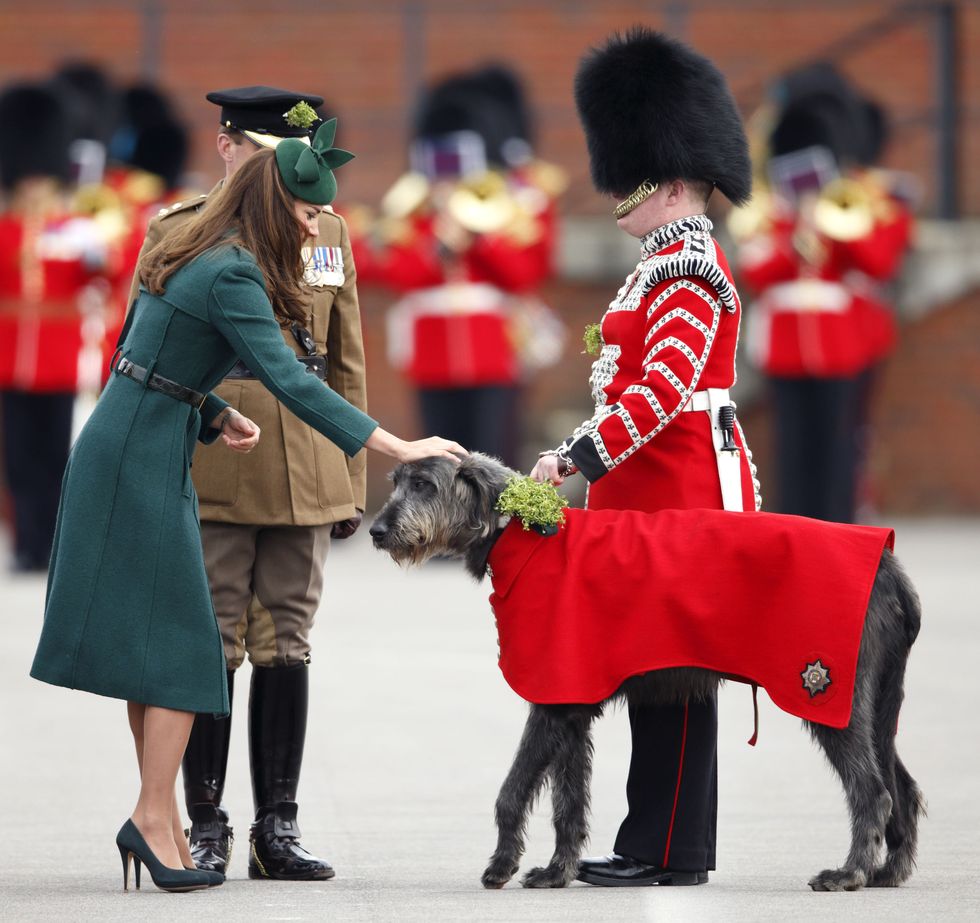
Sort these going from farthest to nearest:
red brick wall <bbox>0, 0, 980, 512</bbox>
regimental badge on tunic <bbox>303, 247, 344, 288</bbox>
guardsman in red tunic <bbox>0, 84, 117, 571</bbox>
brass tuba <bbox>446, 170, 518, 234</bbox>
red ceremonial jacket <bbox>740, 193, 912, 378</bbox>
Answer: red brick wall <bbox>0, 0, 980, 512</bbox> < red ceremonial jacket <bbox>740, 193, 912, 378</bbox> < brass tuba <bbox>446, 170, 518, 234</bbox> < guardsman in red tunic <bbox>0, 84, 117, 571</bbox> < regimental badge on tunic <bbox>303, 247, 344, 288</bbox>

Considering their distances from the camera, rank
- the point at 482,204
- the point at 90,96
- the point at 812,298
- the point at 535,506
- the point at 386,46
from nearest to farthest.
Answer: the point at 535,506 → the point at 482,204 → the point at 812,298 → the point at 90,96 → the point at 386,46

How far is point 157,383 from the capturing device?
18.5 ft

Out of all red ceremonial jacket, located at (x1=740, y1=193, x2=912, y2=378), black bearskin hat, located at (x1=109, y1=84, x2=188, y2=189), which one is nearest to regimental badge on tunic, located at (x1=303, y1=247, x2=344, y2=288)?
red ceremonial jacket, located at (x1=740, y1=193, x2=912, y2=378)

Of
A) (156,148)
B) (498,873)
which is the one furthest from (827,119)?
(498,873)

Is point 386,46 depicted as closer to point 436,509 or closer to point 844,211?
point 844,211

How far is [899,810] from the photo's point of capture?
19.2ft

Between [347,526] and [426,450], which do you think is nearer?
[426,450]

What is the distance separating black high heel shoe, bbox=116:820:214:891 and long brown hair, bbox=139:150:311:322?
131 centimetres

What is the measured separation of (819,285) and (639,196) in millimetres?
9475

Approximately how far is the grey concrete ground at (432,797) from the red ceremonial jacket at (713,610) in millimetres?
527

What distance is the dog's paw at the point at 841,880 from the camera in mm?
5699

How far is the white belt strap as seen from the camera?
5.93 metres

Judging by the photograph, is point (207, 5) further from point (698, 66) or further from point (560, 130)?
point (698, 66)

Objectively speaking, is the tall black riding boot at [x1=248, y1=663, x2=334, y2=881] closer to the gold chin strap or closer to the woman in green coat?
the woman in green coat
